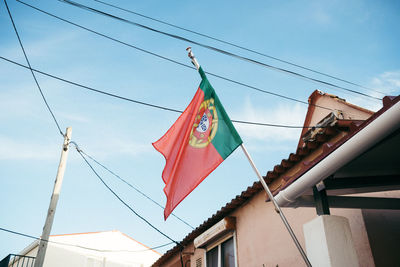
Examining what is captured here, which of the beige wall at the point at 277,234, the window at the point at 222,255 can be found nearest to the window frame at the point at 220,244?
the window at the point at 222,255

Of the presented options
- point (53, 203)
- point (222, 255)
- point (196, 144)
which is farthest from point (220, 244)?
point (196, 144)

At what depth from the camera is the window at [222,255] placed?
8109 millimetres

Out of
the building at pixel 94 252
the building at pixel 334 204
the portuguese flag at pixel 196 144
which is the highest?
the building at pixel 94 252

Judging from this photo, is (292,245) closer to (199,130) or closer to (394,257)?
(394,257)

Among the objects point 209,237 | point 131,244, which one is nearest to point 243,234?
point 209,237

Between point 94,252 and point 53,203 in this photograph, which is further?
point 94,252

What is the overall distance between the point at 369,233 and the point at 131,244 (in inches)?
810

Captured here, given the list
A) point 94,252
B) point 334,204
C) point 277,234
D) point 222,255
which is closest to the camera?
point 334,204

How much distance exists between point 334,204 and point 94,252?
795 inches

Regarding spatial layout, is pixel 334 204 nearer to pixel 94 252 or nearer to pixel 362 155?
pixel 362 155

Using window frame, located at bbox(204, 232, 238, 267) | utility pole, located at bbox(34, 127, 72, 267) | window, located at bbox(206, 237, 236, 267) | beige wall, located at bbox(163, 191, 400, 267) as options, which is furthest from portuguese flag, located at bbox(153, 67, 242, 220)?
utility pole, located at bbox(34, 127, 72, 267)

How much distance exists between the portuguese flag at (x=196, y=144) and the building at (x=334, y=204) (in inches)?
35.2

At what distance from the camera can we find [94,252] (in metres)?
21.4

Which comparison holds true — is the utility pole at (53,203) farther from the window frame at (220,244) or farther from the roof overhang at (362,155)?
the roof overhang at (362,155)
